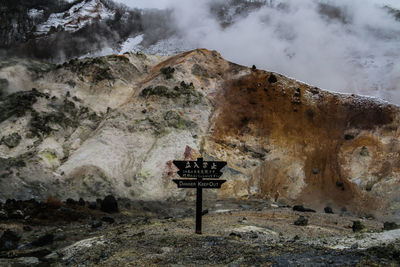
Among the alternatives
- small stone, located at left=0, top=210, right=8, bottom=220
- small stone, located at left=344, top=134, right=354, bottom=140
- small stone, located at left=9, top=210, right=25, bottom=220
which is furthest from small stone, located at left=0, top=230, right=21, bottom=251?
small stone, located at left=344, top=134, right=354, bottom=140

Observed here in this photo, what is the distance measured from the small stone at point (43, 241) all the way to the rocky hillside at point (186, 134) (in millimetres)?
9870

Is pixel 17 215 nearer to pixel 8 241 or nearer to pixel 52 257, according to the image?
pixel 8 241

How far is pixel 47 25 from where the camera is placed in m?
64.6

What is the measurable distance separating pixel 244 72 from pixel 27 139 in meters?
22.5

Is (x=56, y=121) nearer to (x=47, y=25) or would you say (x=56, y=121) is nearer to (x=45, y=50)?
(x=45, y=50)

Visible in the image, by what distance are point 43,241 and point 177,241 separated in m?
5.54

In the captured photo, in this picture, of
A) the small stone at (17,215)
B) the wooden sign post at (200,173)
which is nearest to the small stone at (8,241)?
the small stone at (17,215)

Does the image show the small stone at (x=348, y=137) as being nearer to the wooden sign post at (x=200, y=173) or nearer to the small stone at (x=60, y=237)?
Result: the wooden sign post at (x=200, y=173)

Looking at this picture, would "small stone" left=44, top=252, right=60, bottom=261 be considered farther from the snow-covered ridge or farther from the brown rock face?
the snow-covered ridge

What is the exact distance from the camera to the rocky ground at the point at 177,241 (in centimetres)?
771

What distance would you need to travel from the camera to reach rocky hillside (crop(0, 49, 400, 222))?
25.6 meters

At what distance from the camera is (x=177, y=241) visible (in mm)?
10453

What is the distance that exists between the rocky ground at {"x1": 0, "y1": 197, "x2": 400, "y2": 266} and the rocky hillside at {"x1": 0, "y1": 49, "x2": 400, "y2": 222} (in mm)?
5691

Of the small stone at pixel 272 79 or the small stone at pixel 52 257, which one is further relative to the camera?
the small stone at pixel 272 79
